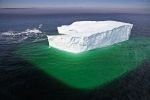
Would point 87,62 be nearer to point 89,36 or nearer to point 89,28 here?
point 89,36

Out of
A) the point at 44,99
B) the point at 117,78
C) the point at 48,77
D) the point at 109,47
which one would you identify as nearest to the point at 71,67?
the point at 48,77

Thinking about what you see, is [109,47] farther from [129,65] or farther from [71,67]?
[71,67]

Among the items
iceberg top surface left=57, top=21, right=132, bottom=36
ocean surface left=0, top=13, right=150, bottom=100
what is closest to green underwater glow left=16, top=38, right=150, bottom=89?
ocean surface left=0, top=13, right=150, bottom=100

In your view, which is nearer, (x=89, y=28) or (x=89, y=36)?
(x=89, y=36)

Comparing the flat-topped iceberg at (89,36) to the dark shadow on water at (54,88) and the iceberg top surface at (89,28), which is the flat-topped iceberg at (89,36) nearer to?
the iceberg top surface at (89,28)

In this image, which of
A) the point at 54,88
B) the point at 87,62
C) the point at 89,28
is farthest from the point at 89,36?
the point at 54,88

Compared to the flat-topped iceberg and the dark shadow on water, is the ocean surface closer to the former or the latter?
the dark shadow on water

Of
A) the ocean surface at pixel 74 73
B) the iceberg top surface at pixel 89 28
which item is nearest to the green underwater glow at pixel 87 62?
the ocean surface at pixel 74 73
